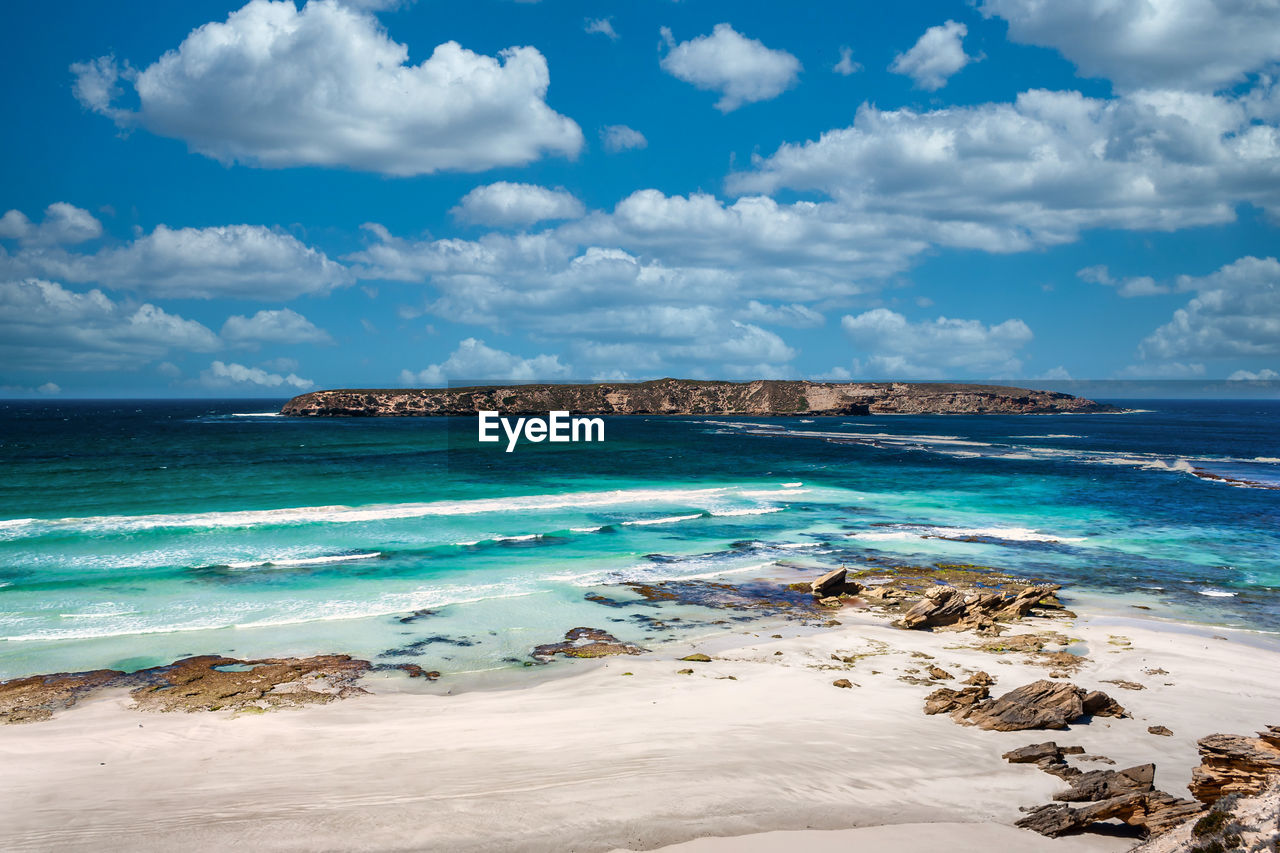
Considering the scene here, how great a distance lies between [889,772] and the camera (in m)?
11.3

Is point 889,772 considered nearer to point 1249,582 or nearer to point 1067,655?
point 1067,655

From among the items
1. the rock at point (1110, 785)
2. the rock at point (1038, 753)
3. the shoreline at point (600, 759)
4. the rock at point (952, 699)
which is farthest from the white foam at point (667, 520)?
the rock at point (1110, 785)

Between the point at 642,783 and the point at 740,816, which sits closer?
the point at 740,816

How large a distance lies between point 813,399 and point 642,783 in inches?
7344

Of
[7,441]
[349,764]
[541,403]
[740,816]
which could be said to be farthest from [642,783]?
[541,403]

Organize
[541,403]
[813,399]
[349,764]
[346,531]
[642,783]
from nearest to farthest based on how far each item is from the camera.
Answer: [642,783] → [349,764] → [346,531] → [541,403] → [813,399]

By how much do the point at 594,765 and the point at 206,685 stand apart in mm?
9763

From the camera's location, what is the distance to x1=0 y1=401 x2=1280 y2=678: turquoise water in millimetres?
20219

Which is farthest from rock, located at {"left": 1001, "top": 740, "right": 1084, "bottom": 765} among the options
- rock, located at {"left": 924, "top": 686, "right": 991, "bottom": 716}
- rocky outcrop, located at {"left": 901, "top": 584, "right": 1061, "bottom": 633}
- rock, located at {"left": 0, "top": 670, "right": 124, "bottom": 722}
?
rock, located at {"left": 0, "top": 670, "right": 124, "bottom": 722}

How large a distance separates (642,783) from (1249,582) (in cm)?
2658

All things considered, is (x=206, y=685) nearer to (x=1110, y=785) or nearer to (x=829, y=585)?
(x=1110, y=785)

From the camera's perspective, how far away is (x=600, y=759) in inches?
468

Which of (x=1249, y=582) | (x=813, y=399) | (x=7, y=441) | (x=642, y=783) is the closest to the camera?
(x=642, y=783)

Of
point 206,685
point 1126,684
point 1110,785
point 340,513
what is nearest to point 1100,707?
point 1126,684
